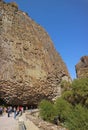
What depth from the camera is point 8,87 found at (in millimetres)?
25656

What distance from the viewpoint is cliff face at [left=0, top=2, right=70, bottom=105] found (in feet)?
85.1

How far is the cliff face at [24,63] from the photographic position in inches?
1021

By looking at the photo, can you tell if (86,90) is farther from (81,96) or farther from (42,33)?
(42,33)

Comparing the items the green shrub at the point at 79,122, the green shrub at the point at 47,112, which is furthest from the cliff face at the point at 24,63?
the green shrub at the point at 79,122

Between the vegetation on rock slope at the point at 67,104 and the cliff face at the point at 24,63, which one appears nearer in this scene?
the vegetation on rock slope at the point at 67,104

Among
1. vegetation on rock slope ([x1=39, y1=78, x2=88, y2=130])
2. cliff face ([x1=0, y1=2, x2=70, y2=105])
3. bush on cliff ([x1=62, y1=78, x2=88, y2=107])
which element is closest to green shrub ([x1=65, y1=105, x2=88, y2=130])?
vegetation on rock slope ([x1=39, y1=78, x2=88, y2=130])

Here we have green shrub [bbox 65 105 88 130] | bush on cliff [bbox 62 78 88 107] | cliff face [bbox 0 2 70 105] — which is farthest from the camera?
cliff face [bbox 0 2 70 105]

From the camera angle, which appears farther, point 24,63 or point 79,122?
point 24,63

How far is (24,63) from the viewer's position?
2725 cm

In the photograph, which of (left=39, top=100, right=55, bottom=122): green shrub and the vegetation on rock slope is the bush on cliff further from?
(left=39, top=100, right=55, bottom=122): green shrub

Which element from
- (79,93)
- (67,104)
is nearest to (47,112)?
(67,104)

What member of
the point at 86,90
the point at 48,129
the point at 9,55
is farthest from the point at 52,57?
the point at 48,129

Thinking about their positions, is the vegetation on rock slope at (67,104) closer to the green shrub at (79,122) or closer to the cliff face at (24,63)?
the green shrub at (79,122)

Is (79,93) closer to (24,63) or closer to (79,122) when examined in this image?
(79,122)
